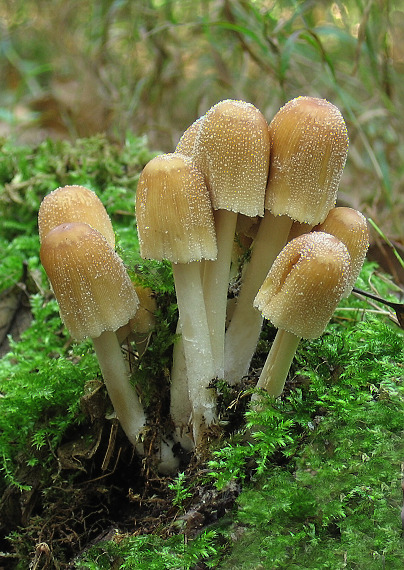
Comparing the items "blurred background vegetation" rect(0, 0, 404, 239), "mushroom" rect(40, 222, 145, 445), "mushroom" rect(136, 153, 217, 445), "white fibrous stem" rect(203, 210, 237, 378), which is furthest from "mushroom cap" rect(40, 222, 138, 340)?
"blurred background vegetation" rect(0, 0, 404, 239)

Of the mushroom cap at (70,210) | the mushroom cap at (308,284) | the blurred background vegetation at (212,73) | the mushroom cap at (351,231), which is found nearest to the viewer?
the mushroom cap at (308,284)

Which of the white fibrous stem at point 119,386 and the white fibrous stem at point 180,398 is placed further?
the white fibrous stem at point 180,398

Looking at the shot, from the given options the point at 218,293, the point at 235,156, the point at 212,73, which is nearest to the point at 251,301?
the point at 218,293

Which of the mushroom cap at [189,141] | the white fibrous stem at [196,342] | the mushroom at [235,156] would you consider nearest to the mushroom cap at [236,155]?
the mushroom at [235,156]

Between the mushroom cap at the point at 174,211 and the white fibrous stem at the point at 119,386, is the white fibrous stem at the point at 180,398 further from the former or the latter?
the mushroom cap at the point at 174,211

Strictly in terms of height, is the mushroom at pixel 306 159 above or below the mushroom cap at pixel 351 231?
above

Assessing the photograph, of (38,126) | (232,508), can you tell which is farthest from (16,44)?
(232,508)

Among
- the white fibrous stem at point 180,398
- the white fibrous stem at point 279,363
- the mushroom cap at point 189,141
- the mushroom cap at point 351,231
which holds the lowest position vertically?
the white fibrous stem at point 180,398
